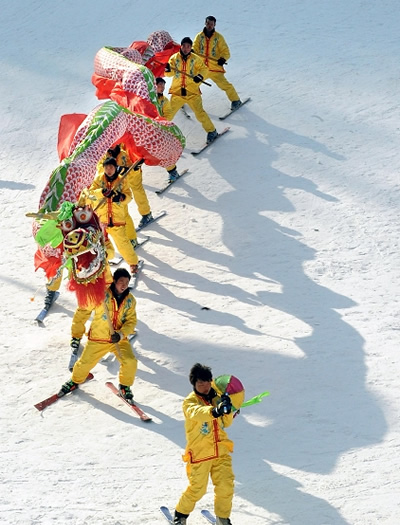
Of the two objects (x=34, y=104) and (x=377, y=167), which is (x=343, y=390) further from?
(x=34, y=104)

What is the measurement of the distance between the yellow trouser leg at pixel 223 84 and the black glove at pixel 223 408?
6.33 metres

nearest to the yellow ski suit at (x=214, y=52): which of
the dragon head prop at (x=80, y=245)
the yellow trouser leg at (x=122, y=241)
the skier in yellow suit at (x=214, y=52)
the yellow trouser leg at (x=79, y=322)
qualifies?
the skier in yellow suit at (x=214, y=52)

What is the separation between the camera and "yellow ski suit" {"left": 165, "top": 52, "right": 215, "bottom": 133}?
11.7m

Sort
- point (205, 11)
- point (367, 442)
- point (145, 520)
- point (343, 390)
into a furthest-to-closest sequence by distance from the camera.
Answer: point (205, 11) < point (343, 390) < point (367, 442) < point (145, 520)

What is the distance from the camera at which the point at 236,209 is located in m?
10.8

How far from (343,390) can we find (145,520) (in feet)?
6.51

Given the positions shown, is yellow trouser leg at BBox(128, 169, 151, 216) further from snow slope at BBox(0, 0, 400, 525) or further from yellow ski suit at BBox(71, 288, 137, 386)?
yellow ski suit at BBox(71, 288, 137, 386)

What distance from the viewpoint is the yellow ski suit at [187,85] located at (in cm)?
1170

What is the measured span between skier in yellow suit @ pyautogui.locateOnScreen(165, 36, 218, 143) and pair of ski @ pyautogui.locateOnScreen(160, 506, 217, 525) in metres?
5.66

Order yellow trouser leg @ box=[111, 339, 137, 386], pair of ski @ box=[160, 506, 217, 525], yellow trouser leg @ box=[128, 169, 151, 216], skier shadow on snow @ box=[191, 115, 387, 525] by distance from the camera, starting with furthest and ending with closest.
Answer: yellow trouser leg @ box=[128, 169, 151, 216] < yellow trouser leg @ box=[111, 339, 137, 386] < skier shadow on snow @ box=[191, 115, 387, 525] < pair of ski @ box=[160, 506, 217, 525]

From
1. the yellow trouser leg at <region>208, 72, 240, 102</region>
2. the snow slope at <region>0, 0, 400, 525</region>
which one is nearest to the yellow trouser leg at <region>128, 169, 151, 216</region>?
the snow slope at <region>0, 0, 400, 525</region>

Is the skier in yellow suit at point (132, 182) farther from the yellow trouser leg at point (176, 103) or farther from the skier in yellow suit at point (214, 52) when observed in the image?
the skier in yellow suit at point (214, 52)

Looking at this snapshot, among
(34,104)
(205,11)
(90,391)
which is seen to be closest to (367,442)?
(90,391)

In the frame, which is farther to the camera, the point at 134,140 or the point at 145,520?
the point at 134,140
